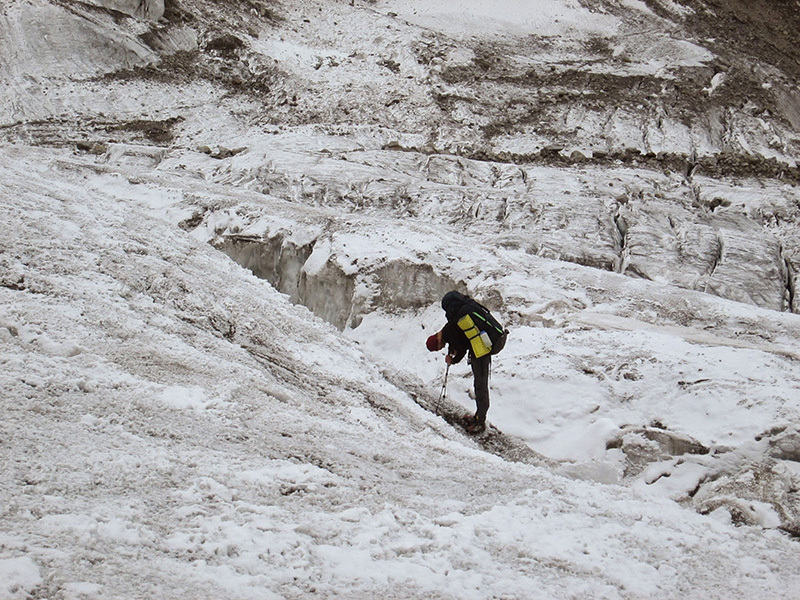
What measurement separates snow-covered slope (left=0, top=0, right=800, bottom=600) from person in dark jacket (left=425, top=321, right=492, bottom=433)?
11.9 inches

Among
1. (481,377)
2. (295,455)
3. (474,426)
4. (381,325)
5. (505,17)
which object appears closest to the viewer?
(295,455)

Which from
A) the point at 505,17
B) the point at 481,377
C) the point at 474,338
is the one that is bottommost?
the point at 481,377

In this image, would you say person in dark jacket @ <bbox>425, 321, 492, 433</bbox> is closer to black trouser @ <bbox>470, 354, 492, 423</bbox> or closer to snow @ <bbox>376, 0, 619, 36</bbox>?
black trouser @ <bbox>470, 354, 492, 423</bbox>

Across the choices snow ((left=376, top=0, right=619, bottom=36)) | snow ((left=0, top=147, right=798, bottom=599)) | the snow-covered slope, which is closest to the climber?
the snow-covered slope

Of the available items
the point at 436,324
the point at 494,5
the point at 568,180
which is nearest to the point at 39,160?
the point at 436,324

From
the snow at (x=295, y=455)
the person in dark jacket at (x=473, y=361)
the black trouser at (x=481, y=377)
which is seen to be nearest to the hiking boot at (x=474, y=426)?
the person in dark jacket at (x=473, y=361)

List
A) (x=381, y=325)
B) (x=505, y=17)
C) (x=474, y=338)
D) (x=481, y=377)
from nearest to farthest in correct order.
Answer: (x=474, y=338) < (x=481, y=377) < (x=381, y=325) < (x=505, y=17)

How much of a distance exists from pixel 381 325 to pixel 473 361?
10.4 feet

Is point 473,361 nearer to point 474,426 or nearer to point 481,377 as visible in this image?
point 481,377

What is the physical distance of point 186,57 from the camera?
2248 cm

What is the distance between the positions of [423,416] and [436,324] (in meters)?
2.85

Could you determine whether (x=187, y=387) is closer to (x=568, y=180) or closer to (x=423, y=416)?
(x=423, y=416)

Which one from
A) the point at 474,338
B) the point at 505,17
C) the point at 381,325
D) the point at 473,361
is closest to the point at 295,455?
the point at 474,338

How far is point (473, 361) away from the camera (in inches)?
257
